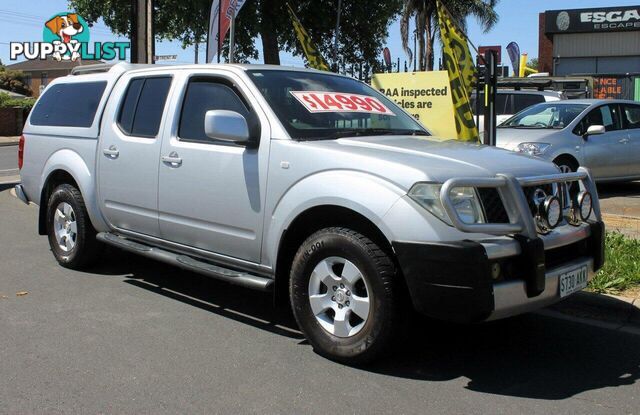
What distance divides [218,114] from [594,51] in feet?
132

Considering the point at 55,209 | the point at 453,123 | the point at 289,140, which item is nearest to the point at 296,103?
the point at 289,140

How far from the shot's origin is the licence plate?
4.02 m

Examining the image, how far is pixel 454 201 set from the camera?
3773 mm

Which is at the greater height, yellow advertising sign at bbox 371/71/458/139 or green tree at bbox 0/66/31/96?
green tree at bbox 0/66/31/96

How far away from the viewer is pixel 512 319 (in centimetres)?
517

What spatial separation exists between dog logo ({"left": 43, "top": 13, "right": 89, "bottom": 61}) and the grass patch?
105 feet

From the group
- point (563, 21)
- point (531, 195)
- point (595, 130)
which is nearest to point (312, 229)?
point (531, 195)

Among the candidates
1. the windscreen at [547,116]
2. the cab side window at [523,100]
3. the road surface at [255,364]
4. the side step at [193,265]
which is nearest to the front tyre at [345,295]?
the road surface at [255,364]

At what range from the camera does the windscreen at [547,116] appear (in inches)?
437

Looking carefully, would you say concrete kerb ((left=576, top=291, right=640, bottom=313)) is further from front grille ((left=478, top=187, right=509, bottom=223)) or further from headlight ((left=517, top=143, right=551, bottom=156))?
headlight ((left=517, top=143, right=551, bottom=156))

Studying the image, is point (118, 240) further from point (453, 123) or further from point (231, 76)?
point (453, 123)

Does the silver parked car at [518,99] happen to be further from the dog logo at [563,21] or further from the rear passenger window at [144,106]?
the dog logo at [563,21]

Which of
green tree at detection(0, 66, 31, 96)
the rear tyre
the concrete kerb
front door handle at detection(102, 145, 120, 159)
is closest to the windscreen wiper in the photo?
the concrete kerb

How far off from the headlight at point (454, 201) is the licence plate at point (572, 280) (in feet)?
2.22
